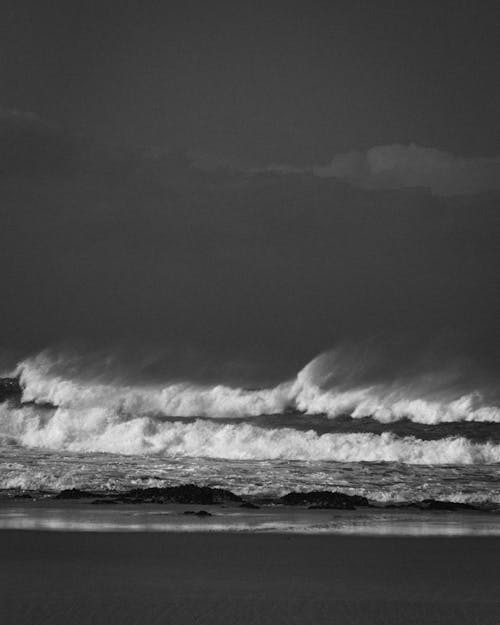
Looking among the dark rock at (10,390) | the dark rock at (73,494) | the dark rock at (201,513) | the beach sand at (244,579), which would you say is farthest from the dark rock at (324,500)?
the dark rock at (10,390)

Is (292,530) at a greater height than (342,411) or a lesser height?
lesser

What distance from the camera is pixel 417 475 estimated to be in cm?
2983

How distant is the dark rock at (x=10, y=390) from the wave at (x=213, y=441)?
3.76 meters

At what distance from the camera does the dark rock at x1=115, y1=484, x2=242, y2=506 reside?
2330 centimetres

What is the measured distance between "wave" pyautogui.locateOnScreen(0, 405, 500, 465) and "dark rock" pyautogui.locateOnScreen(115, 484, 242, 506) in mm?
14471

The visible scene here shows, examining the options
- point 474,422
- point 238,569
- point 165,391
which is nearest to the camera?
point 238,569

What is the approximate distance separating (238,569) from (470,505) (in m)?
11.8

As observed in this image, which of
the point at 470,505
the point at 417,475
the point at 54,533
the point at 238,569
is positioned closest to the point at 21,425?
the point at 417,475

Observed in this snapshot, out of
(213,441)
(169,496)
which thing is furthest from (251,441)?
(169,496)

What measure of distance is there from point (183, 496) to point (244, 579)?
487 inches

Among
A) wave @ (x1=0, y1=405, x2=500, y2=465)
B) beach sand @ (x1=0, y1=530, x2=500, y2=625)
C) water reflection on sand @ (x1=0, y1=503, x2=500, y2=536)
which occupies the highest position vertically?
wave @ (x1=0, y1=405, x2=500, y2=465)

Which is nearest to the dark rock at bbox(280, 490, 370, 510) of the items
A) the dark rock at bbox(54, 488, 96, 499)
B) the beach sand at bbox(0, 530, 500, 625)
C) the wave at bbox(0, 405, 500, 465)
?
the dark rock at bbox(54, 488, 96, 499)

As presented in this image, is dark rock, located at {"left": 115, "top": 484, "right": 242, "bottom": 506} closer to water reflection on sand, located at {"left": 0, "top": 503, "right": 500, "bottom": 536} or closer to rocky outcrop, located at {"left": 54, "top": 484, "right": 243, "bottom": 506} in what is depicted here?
rocky outcrop, located at {"left": 54, "top": 484, "right": 243, "bottom": 506}

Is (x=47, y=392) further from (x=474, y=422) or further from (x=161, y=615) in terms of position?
(x=161, y=615)
